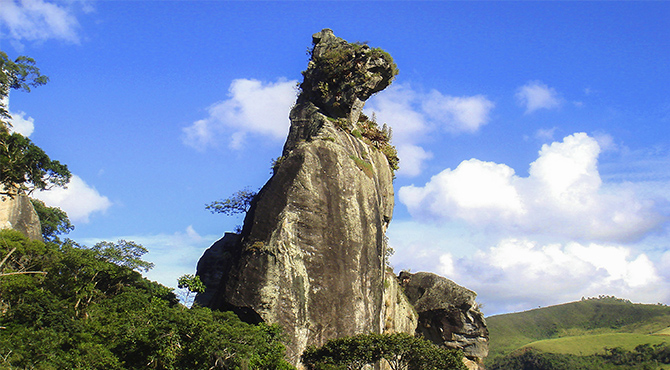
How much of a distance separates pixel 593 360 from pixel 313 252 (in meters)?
131

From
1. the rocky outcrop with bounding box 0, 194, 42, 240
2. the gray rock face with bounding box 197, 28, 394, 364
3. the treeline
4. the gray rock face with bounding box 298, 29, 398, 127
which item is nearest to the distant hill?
the treeline

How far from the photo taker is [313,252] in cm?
2817

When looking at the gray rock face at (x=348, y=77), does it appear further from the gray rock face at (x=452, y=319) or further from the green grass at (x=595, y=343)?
the green grass at (x=595, y=343)

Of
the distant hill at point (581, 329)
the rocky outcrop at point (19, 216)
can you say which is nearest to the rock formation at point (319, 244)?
the rocky outcrop at point (19, 216)

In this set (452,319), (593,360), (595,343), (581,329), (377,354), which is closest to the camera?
(377,354)

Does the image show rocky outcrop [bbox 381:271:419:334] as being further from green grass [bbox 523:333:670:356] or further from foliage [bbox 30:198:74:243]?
green grass [bbox 523:333:670:356]

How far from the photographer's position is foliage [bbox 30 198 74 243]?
49469 millimetres

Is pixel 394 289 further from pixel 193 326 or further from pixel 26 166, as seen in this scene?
pixel 26 166

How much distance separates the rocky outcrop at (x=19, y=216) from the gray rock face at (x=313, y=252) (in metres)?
12.1

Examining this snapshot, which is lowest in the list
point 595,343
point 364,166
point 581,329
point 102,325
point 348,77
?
point 102,325

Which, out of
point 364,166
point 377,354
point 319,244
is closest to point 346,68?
point 364,166

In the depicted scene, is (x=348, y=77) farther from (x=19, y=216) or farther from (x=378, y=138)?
(x=19, y=216)

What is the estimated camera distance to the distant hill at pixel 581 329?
148m

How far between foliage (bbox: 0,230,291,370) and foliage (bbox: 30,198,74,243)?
19325mm
